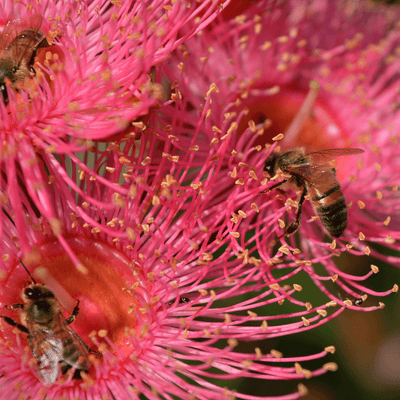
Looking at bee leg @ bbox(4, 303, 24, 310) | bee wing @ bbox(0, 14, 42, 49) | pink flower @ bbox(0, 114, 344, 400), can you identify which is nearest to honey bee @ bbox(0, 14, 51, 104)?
bee wing @ bbox(0, 14, 42, 49)

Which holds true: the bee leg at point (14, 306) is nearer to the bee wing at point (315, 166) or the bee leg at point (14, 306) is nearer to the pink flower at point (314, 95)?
the pink flower at point (314, 95)

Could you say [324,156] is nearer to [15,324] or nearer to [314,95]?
[314,95]

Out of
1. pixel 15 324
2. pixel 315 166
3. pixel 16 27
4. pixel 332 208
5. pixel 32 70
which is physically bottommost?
pixel 332 208

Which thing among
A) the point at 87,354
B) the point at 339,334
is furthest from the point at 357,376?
the point at 87,354

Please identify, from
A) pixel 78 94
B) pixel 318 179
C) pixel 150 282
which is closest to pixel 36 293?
pixel 150 282

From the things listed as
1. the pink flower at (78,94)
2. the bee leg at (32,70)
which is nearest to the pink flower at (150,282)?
the pink flower at (78,94)

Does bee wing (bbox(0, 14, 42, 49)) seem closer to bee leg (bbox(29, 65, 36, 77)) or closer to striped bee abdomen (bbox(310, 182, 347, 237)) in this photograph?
bee leg (bbox(29, 65, 36, 77))

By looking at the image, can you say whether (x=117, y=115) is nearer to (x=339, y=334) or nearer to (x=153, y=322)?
(x=153, y=322)
